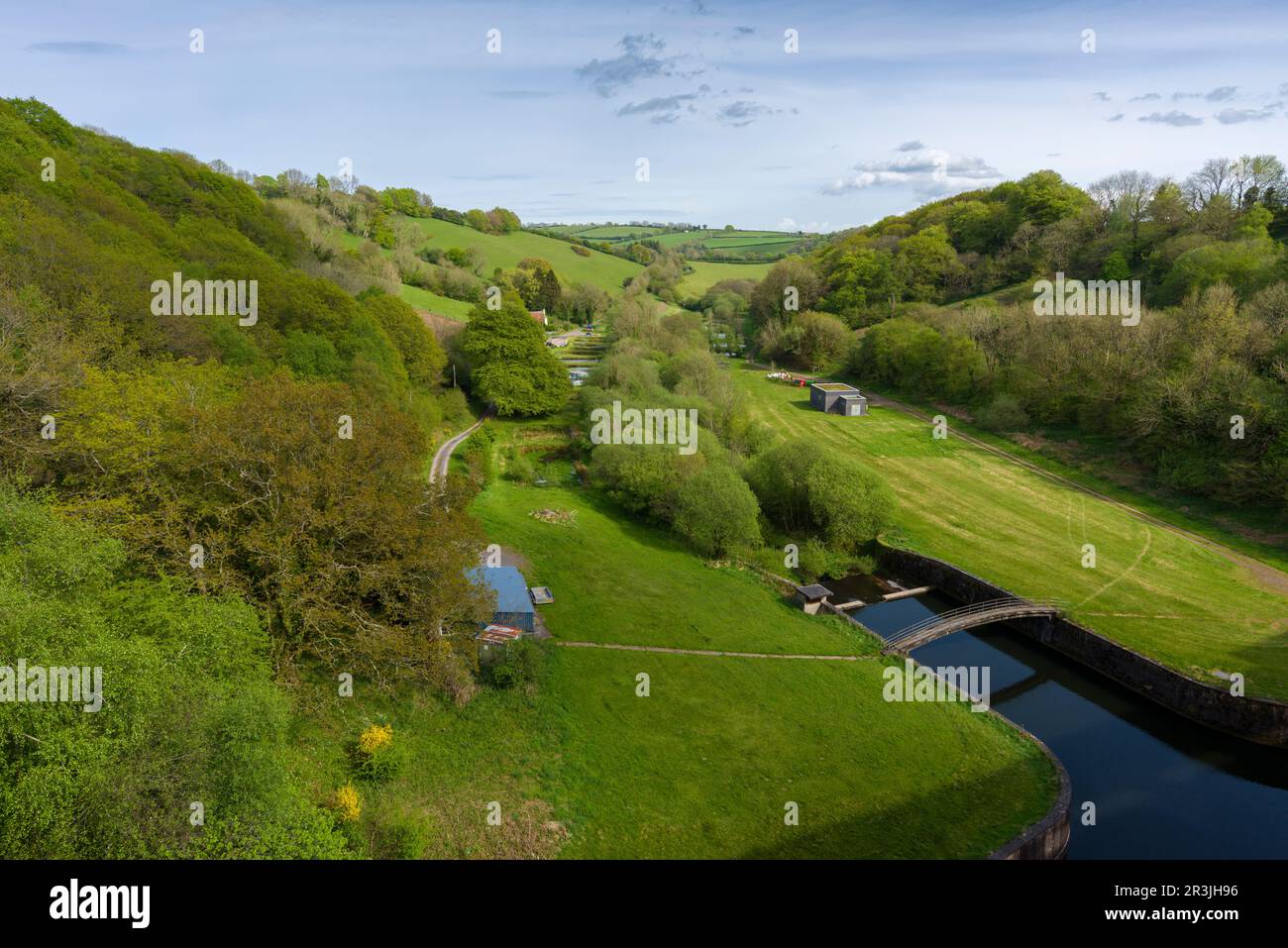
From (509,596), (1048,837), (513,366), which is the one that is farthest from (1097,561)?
(513,366)

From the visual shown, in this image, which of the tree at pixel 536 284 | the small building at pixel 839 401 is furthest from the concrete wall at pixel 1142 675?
the tree at pixel 536 284

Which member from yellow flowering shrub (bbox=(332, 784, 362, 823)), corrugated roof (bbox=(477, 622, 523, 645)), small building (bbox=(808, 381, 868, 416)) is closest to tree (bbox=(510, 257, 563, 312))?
small building (bbox=(808, 381, 868, 416))

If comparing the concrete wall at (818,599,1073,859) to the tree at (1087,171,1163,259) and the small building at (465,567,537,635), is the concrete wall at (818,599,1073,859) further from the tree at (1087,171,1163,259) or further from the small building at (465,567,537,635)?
the tree at (1087,171,1163,259)

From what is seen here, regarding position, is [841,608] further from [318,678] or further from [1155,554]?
[318,678]

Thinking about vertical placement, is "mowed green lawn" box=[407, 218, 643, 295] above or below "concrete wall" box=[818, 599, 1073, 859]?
above
